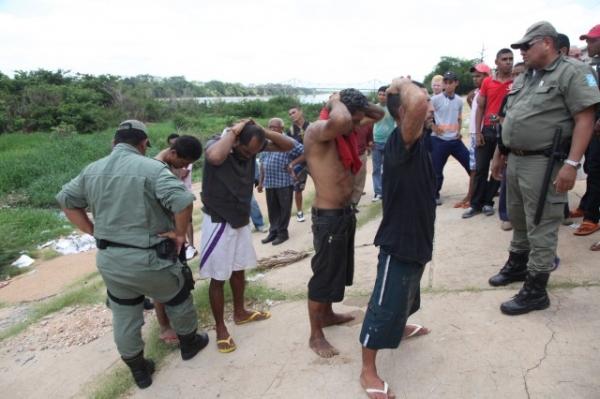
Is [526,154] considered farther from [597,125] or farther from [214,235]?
[214,235]

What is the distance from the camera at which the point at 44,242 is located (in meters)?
7.99

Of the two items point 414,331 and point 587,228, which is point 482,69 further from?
point 414,331

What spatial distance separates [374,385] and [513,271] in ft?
5.56

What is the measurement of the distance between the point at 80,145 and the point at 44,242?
33.9 ft

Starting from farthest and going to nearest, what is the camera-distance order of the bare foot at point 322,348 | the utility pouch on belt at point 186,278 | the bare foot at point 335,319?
the bare foot at point 335,319, the utility pouch on belt at point 186,278, the bare foot at point 322,348

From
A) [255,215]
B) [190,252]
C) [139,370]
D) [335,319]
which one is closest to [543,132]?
[335,319]

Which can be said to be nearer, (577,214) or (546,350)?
(546,350)

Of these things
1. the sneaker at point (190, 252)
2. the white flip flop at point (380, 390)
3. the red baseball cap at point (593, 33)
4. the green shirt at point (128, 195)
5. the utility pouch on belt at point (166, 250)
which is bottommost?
the sneaker at point (190, 252)

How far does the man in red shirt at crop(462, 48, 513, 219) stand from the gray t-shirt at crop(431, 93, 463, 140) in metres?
0.57

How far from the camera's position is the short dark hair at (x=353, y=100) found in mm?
2602

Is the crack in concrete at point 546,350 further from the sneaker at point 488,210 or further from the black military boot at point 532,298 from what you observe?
the sneaker at point 488,210

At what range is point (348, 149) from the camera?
2652mm

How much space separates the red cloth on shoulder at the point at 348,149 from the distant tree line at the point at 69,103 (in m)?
22.6

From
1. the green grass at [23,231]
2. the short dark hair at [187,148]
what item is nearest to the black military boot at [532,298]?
the short dark hair at [187,148]
